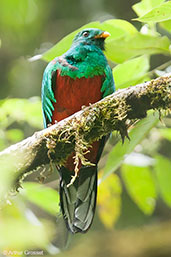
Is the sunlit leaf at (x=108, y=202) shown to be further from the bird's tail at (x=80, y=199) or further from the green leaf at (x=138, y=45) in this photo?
the green leaf at (x=138, y=45)

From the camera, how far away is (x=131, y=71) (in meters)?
1.97

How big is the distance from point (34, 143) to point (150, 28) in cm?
84

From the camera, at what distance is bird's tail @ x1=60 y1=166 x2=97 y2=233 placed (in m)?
2.58

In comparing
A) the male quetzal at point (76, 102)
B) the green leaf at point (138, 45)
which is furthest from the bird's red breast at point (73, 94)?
the green leaf at point (138, 45)

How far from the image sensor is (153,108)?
1.89 m

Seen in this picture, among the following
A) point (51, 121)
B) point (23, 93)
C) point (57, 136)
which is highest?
point (57, 136)

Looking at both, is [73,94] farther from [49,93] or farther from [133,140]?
[133,140]

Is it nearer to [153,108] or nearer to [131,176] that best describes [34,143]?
[153,108]

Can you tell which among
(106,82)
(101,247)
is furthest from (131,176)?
(101,247)

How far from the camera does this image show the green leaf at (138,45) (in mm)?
1805

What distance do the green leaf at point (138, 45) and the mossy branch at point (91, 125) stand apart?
138 mm

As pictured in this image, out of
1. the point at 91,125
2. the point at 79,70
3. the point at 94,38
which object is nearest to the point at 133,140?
the point at 91,125

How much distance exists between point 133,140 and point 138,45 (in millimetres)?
415

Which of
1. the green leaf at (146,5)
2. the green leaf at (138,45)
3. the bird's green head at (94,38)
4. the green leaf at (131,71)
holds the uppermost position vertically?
the green leaf at (146,5)
